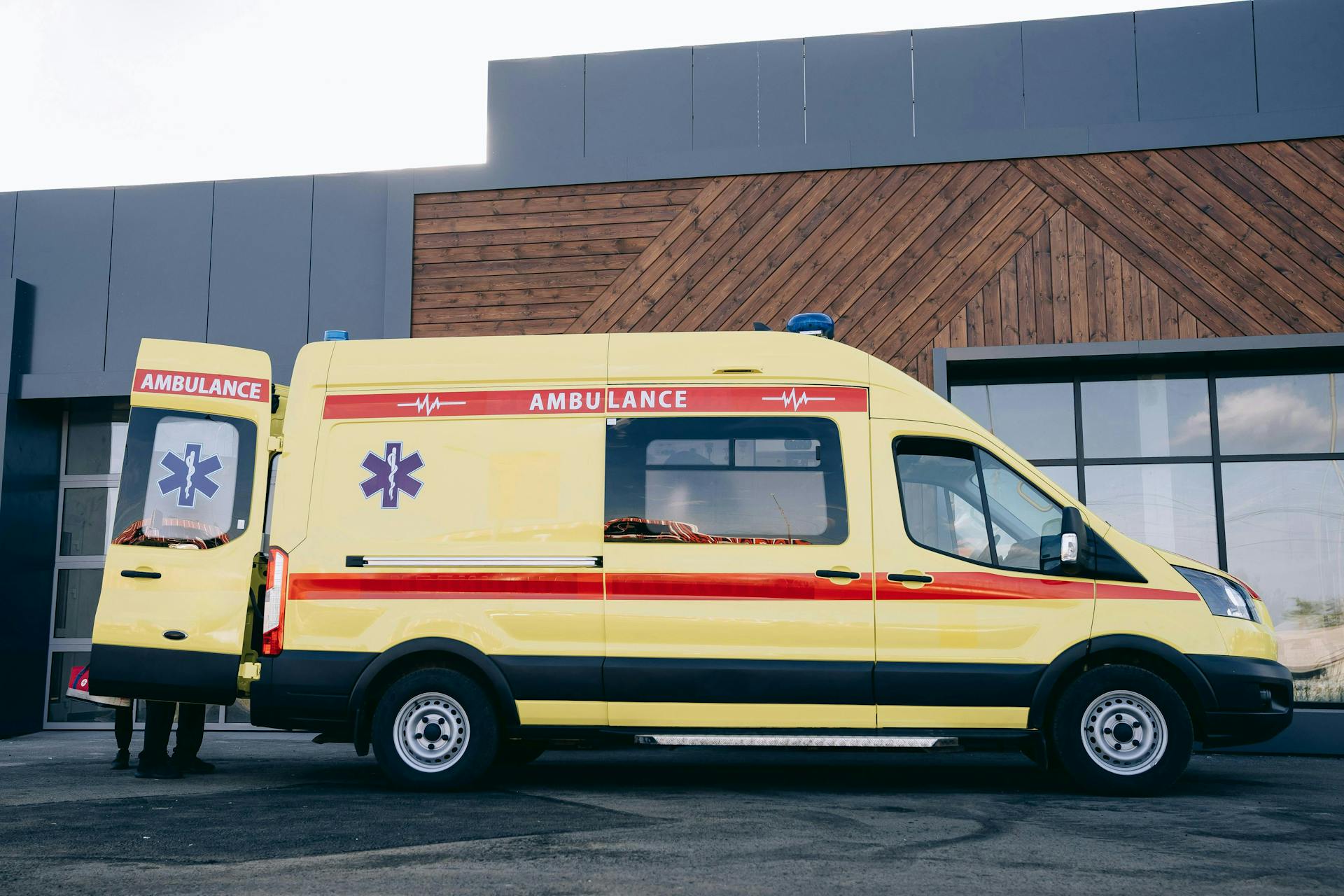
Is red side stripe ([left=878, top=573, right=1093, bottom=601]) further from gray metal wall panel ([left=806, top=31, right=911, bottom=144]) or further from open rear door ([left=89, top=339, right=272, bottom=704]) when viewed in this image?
gray metal wall panel ([left=806, top=31, right=911, bottom=144])

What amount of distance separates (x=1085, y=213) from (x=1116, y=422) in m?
1.96

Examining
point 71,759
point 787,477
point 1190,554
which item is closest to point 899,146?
point 1190,554

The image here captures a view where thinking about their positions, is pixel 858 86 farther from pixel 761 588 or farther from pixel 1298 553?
pixel 761 588

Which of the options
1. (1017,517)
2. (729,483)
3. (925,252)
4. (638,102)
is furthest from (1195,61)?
(729,483)

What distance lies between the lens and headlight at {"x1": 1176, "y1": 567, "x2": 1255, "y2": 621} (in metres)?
6.45

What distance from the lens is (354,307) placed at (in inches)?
463

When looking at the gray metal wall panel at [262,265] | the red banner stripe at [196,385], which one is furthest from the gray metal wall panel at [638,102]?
the red banner stripe at [196,385]

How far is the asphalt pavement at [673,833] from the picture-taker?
14.0 ft

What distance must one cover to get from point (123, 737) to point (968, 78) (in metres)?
9.16

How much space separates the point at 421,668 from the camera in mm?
6609

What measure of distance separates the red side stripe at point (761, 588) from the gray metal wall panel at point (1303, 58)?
7.06m

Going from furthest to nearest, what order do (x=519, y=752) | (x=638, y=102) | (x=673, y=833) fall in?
(x=638, y=102)
(x=519, y=752)
(x=673, y=833)

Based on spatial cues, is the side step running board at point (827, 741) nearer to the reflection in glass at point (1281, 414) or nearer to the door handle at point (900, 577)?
the door handle at point (900, 577)

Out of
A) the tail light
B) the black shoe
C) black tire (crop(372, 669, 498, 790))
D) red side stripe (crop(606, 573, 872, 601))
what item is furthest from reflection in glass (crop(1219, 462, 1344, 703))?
the black shoe
